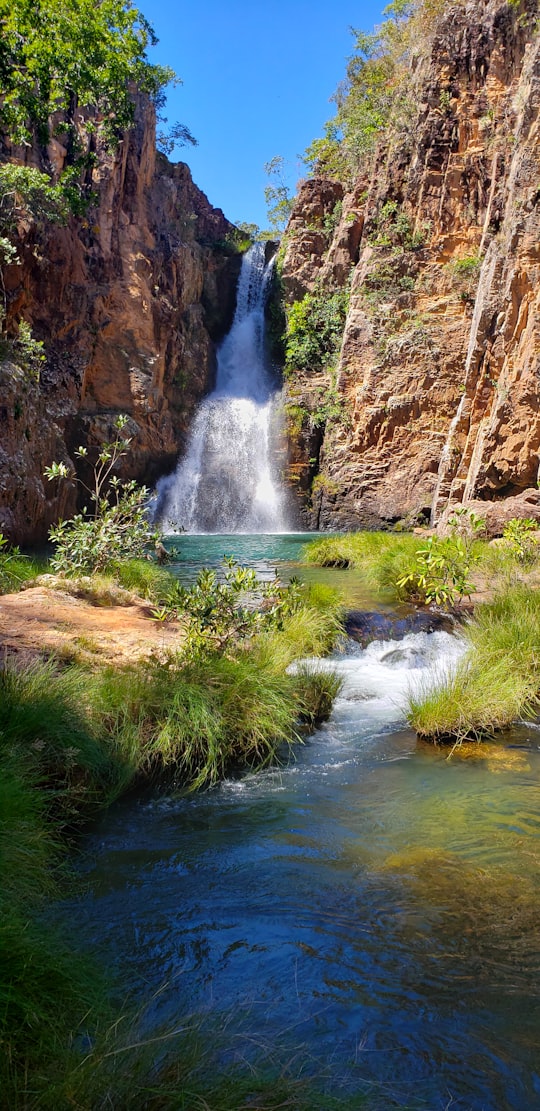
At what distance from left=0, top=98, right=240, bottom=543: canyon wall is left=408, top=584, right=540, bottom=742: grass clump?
490 inches

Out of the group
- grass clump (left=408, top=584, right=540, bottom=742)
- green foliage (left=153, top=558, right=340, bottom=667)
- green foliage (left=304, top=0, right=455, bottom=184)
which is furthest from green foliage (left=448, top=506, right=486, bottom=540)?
green foliage (left=304, top=0, right=455, bottom=184)

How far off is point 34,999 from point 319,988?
120 centimetres

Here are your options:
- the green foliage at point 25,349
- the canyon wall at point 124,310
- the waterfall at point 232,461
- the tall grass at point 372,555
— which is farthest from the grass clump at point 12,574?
the waterfall at point 232,461

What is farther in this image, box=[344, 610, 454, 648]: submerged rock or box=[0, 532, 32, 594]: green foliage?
box=[344, 610, 454, 648]: submerged rock

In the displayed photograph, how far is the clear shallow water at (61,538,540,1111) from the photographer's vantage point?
2.46m

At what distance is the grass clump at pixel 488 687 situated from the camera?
5.83m

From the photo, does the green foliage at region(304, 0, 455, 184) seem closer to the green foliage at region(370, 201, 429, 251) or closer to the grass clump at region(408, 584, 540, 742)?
the green foliage at region(370, 201, 429, 251)

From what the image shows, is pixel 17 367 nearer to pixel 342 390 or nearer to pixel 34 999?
pixel 342 390

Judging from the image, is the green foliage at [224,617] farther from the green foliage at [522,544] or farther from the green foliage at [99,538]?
the green foliage at [522,544]

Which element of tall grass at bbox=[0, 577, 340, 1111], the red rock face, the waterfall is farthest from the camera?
the waterfall

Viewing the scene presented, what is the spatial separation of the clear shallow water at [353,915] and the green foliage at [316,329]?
2573 centimetres

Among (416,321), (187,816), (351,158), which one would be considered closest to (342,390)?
(416,321)

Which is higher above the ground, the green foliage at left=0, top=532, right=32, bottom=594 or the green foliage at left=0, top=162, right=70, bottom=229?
the green foliage at left=0, top=162, right=70, bottom=229

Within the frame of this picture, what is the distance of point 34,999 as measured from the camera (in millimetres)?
2162
